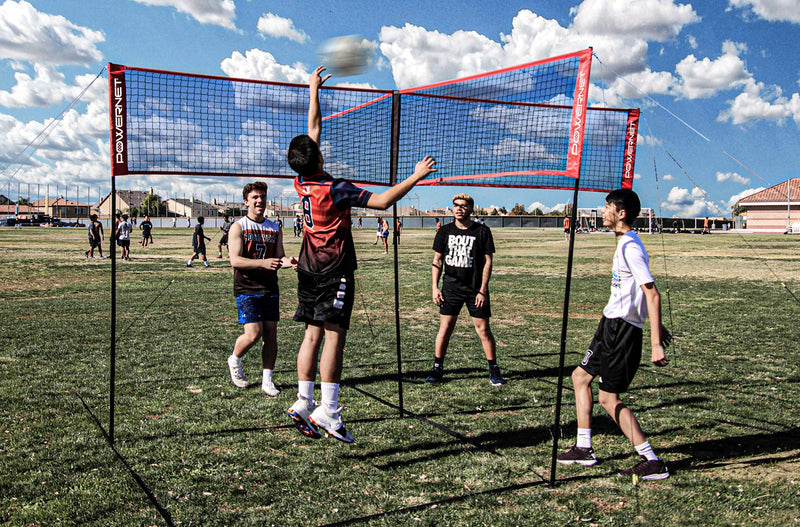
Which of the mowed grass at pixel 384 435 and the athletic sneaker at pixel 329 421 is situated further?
the athletic sneaker at pixel 329 421

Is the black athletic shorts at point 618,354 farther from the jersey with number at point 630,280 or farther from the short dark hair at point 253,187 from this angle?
the short dark hair at point 253,187

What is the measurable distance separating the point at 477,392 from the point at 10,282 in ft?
55.4

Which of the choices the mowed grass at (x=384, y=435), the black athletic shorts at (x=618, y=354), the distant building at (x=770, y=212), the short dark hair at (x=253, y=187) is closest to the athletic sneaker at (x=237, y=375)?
→ the mowed grass at (x=384, y=435)

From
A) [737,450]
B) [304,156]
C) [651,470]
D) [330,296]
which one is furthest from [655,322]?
[304,156]

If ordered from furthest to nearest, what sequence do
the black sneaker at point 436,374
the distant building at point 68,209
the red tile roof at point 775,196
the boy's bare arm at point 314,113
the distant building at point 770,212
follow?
the distant building at point 68,209, the distant building at point 770,212, the red tile roof at point 775,196, the black sneaker at point 436,374, the boy's bare arm at point 314,113

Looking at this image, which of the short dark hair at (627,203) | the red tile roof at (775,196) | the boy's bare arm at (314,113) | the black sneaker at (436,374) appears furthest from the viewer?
the red tile roof at (775,196)

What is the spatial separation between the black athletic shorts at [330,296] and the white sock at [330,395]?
0.47 m

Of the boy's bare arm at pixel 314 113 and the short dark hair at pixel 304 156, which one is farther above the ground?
the boy's bare arm at pixel 314 113

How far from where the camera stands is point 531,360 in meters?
8.05

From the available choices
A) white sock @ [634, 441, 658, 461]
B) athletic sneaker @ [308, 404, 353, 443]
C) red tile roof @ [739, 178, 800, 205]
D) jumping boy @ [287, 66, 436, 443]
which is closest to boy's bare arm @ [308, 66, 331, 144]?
jumping boy @ [287, 66, 436, 443]

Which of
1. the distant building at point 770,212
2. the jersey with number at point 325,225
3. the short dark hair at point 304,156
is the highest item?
the distant building at point 770,212

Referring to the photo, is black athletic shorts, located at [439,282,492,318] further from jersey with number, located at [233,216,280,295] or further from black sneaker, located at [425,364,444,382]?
jersey with number, located at [233,216,280,295]

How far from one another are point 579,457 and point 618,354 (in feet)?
2.98

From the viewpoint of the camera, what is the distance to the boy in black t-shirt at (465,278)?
6.71 metres
